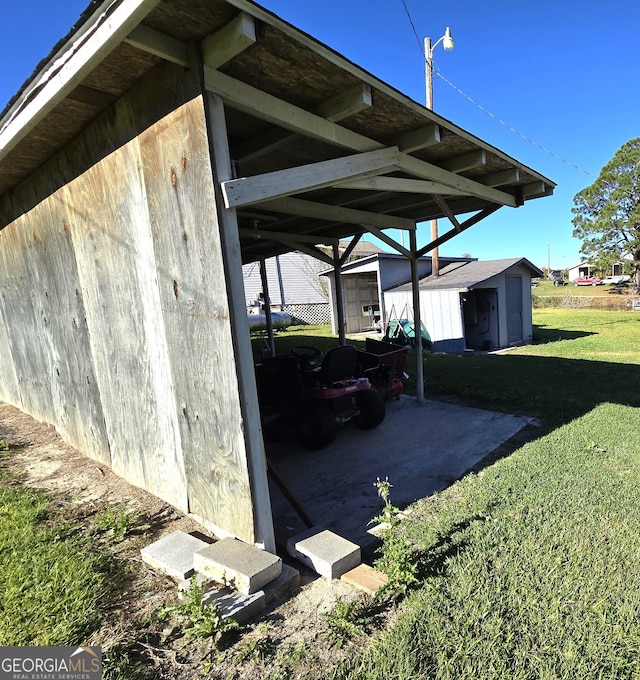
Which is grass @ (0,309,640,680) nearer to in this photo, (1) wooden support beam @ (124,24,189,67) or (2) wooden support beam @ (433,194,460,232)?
(1) wooden support beam @ (124,24,189,67)

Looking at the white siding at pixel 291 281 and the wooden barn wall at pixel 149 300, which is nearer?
the wooden barn wall at pixel 149 300

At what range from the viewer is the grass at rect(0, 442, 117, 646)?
1.70m

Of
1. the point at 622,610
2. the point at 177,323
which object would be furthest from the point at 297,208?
the point at 622,610

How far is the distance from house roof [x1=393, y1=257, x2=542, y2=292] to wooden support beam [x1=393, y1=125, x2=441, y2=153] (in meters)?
8.68

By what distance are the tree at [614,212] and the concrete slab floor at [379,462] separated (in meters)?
27.0

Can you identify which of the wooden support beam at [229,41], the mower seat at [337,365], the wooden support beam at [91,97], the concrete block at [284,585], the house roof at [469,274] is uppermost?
the wooden support beam at [91,97]

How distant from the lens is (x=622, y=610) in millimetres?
1794

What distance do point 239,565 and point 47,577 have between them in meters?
1.03

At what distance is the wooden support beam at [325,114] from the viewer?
228 centimetres

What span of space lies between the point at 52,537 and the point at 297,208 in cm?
355

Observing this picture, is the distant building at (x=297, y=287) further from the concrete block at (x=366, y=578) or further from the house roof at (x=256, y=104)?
the concrete block at (x=366, y=578)

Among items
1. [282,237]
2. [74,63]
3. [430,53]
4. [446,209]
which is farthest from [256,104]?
[430,53]

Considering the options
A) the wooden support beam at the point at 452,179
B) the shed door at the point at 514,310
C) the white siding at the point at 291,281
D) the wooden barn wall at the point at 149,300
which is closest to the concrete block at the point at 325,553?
the wooden barn wall at the point at 149,300

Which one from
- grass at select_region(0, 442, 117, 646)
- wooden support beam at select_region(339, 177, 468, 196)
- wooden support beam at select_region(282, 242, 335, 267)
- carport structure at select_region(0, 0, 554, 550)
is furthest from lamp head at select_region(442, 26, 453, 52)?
grass at select_region(0, 442, 117, 646)
